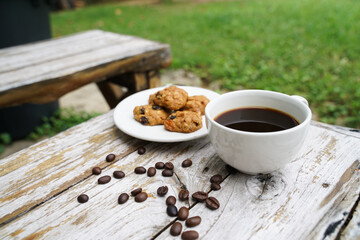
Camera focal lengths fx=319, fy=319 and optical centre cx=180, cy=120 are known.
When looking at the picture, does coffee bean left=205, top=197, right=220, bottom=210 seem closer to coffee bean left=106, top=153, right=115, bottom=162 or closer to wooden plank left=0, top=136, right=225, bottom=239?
wooden plank left=0, top=136, right=225, bottom=239

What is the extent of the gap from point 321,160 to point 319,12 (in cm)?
609

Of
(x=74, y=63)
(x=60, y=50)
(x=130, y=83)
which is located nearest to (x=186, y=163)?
(x=74, y=63)

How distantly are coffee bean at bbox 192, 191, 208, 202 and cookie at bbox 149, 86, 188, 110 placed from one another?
495 millimetres

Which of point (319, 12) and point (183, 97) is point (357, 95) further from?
point (319, 12)

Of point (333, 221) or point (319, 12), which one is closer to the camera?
point (333, 221)

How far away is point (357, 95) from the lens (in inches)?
141

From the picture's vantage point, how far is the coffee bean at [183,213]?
3.13 ft

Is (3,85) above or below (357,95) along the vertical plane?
above

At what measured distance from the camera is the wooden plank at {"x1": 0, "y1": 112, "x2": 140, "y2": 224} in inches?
42.4

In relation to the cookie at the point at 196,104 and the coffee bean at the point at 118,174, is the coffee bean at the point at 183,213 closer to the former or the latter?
the coffee bean at the point at 118,174

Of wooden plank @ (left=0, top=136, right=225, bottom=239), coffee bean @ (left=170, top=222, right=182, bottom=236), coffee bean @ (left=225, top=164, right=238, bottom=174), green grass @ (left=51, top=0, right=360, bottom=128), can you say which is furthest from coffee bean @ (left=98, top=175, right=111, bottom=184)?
green grass @ (left=51, top=0, right=360, bottom=128)

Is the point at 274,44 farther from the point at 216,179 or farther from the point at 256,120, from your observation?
the point at 216,179

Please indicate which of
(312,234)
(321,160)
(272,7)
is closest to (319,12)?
(272,7)

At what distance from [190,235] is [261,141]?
0.34m
